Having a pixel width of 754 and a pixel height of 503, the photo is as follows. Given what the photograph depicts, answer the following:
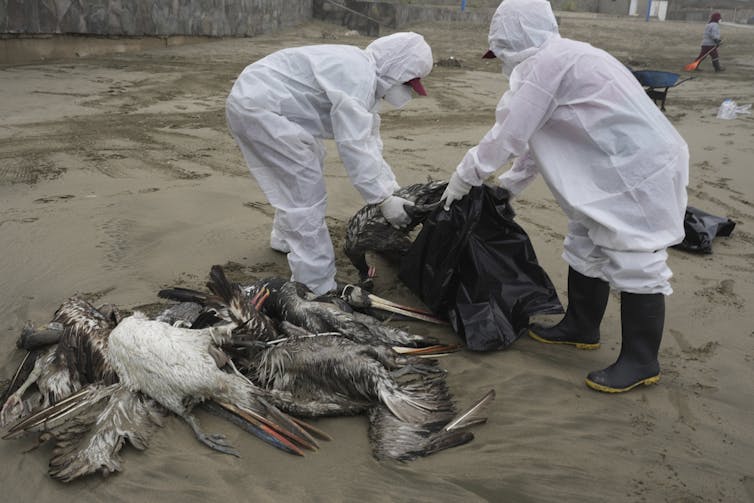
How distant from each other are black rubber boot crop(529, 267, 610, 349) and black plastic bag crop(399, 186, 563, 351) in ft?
0.28

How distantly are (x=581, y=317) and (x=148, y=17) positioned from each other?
35.4 ft

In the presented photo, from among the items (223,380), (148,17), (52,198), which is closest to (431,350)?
(223,380)

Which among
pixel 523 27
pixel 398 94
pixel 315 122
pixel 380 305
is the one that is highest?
pixel 523 27

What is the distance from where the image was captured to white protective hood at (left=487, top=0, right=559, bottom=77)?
263cm

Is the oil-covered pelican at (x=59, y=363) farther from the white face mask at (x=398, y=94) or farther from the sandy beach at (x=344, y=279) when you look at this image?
the white face mask at (x=398, y=94)

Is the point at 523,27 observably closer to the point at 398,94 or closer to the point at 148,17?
the point at 398,94

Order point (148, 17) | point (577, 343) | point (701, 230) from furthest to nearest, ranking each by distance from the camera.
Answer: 1. point (148, 17)
2. point (701, 230)
3. point (577, 343)

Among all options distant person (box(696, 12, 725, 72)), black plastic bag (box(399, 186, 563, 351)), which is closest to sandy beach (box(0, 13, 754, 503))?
black plastic bag (box(399, 186, 563, 351))

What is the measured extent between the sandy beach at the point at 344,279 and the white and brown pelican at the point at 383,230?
0.20m

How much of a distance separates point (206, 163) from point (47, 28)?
5.52m

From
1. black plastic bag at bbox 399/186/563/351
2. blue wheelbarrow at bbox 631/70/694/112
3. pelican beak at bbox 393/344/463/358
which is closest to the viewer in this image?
pelican beak at bbox 393/344/463/358

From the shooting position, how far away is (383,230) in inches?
137

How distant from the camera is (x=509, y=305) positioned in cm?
304

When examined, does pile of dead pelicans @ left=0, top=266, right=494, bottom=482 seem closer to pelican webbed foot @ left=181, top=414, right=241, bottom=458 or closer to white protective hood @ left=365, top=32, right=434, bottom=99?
pelican webbed foot @ left=181, top=414, right=241, bottom=458
